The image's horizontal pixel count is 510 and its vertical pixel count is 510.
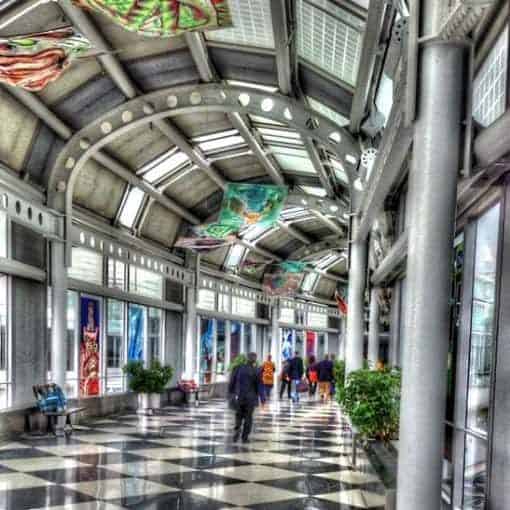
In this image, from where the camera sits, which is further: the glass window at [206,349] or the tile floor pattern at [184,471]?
the glass window at [206,349]

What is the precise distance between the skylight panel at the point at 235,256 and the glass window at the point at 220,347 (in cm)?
216

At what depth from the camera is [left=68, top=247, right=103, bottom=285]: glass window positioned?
14.3 meters

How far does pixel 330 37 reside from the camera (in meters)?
8.00

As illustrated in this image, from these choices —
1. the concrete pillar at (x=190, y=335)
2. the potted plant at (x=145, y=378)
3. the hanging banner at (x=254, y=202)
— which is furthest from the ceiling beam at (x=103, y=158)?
the potted plant at (x=145, y=378)

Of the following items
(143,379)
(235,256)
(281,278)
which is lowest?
(143,379)

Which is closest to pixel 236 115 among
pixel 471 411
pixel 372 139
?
pixel 372 139

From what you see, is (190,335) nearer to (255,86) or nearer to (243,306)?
(243,306)

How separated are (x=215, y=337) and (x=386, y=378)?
56.0 feet

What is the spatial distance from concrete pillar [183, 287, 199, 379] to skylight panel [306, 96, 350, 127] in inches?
384

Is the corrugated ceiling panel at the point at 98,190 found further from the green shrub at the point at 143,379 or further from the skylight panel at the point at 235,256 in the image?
the skylight panel at the point at 235,256

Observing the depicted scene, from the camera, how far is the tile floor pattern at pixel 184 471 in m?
6.89

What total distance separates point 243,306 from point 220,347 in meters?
2.78

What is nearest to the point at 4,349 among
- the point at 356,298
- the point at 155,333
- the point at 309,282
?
the point at 356,298

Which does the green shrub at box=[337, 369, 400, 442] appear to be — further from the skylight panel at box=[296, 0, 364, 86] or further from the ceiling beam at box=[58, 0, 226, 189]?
the ceiling beam at box=[58, 0, 226, 189]
